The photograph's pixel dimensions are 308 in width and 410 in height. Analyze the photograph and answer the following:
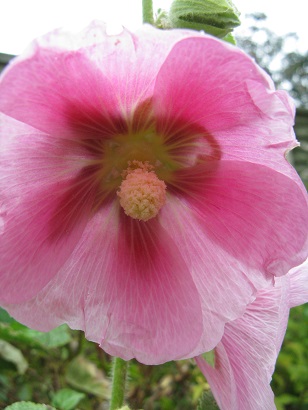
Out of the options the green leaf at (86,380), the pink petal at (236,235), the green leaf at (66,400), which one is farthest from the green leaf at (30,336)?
the pink petal at (236,235)

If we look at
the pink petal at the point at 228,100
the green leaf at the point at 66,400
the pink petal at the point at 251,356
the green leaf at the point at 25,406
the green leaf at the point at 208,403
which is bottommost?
the green leaf at the point at 66,400

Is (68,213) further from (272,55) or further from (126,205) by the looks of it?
(272,55)

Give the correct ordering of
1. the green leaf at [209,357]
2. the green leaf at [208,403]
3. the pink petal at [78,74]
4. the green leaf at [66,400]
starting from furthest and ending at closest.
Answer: the green leaf at [66,400] < the green leaf at [208,403] < the green leaf at [209,357] < the pink petal at [78,74]

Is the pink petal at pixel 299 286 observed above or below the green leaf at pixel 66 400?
above

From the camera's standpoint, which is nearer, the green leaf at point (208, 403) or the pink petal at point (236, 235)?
the pink petal at point (236, 235)

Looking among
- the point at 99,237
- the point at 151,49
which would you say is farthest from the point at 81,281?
the point at 151,49

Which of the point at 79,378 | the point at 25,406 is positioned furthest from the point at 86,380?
the point at 25,406

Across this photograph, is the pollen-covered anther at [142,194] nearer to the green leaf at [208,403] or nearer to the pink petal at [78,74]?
the pink petal at [78,74]
